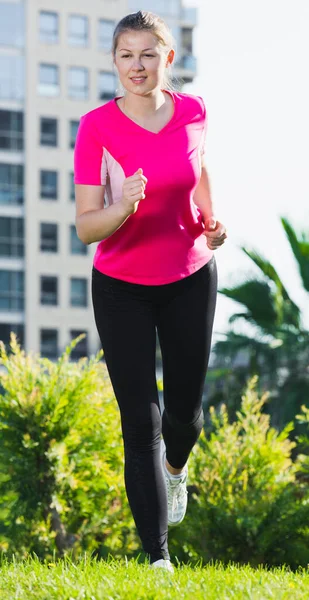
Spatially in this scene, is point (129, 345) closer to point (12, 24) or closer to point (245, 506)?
point (245, 506)

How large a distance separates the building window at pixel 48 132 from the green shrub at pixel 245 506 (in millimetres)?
49278

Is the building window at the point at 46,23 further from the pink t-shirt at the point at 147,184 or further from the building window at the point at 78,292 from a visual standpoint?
the pink t-shirt at the point at 147,184

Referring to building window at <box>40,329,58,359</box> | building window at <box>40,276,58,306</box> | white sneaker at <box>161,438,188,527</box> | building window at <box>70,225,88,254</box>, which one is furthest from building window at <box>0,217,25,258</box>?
white sneaker at <box>161,438,188,527</box>

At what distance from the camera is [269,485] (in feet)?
28.3

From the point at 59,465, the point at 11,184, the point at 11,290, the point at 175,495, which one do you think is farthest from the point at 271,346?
the point at 11,184

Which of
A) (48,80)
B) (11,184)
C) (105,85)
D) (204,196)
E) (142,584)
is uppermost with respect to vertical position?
(204,196)

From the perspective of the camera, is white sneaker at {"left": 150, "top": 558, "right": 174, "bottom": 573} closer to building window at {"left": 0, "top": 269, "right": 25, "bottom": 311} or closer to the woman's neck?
the woman's neck

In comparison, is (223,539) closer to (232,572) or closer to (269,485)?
(269,485)

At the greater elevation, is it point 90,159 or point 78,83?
point 90,159

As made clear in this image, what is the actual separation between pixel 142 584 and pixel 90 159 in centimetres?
163

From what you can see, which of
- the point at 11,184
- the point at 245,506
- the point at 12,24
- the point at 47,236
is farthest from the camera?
the point at 12,24

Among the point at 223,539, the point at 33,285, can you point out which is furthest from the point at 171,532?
the point at 33,285

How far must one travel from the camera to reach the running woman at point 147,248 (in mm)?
4391

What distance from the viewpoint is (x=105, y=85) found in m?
59.2
